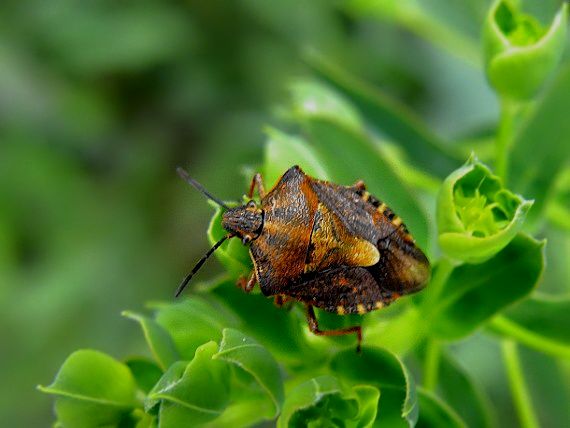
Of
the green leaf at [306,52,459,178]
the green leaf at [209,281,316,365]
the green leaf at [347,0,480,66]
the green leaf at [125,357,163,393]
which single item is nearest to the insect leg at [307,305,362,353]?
the green leaf at [209,281,316,365]

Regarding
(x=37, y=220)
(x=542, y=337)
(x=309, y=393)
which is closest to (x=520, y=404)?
(x=542, y=337)

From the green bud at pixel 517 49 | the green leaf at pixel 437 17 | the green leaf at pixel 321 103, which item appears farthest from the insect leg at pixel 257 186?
the green leaf at pixel 437 17

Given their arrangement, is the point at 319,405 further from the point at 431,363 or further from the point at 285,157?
the point at 285,157

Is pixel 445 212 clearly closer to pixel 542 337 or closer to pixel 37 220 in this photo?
pixel 542 337

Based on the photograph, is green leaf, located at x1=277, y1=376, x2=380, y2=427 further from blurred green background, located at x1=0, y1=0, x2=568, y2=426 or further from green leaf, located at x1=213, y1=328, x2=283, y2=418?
blurred green background, located at x1=0, y1=0, x2=568, y2=426

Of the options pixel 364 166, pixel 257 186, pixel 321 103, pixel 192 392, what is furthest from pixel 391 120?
pixel 192 392

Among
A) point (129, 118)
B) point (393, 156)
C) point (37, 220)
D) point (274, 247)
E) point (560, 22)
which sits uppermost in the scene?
point (560, 22)

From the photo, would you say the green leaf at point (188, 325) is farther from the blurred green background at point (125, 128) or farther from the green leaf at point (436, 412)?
the blurred green background at point (125, 128)
